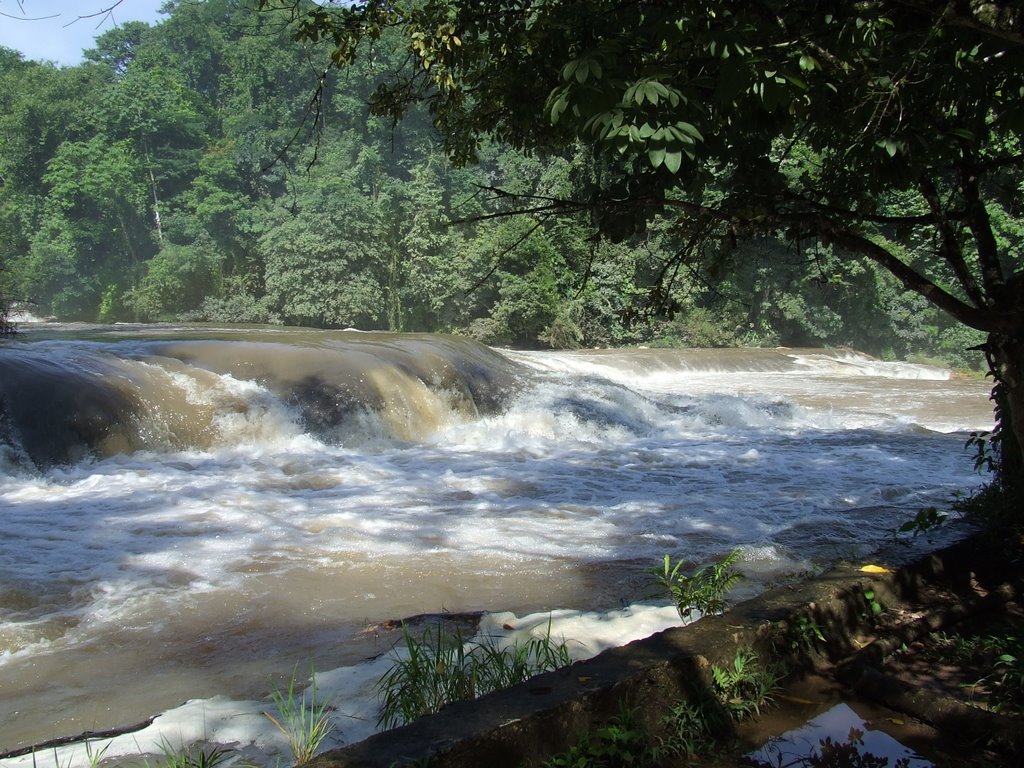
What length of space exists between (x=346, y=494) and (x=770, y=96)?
22.3 ft

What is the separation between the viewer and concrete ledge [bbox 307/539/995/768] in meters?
2.29

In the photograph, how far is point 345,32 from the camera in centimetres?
464

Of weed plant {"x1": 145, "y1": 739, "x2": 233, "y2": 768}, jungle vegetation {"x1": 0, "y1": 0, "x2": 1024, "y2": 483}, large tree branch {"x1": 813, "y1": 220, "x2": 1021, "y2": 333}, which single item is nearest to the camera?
weed plant {"x1": 145, "y1": 739, "x2": 233, "y2": 768}

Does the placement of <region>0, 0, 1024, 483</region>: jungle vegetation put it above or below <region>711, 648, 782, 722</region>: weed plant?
above

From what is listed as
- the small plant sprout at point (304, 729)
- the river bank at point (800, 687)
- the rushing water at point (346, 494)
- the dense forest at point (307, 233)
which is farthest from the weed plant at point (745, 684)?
the dense forest at point (307, 233)

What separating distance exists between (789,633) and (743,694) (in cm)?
41

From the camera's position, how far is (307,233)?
3156cm

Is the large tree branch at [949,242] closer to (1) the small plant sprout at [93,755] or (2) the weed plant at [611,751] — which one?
(2) the weed plant at [611,751]

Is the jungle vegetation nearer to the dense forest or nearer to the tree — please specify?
the tree

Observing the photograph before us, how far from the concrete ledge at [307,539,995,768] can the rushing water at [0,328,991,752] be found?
1850 mm

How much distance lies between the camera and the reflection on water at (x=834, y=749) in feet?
8.66

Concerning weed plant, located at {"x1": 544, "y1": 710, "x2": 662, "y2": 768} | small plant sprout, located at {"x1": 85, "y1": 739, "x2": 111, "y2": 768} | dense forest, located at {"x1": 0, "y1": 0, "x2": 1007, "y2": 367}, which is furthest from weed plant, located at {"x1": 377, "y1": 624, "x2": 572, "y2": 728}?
dense forest, located at {"x1": 0, "y1": 0, "x2": 1007, "y2": 367}

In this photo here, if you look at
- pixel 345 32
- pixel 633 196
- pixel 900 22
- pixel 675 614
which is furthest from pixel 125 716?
pixel 900 22

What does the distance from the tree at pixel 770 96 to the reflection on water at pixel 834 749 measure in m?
1.68
